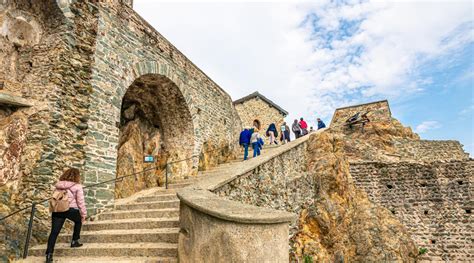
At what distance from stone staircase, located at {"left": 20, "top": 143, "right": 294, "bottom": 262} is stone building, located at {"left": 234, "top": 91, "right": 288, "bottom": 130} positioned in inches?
585

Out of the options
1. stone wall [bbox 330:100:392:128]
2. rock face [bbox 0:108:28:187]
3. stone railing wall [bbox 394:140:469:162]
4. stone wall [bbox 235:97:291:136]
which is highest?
stone wall [bbox 235:97:291:136]

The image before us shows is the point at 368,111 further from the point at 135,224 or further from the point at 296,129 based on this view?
the point at 135,224

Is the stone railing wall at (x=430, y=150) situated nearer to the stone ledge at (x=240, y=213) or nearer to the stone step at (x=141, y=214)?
the stone step at (x=141, y=214)

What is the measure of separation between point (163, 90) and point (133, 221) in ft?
15.4

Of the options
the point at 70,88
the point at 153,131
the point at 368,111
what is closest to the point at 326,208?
the point at 153,131

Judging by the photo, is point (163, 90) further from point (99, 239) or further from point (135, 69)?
point (99, 239)

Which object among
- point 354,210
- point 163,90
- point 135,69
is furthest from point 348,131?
point 135,69

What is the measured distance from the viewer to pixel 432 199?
1060 centimetres

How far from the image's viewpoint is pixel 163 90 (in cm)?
834

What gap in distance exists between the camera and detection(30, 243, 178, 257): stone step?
12.1 ft

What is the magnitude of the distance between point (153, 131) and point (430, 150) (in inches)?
549

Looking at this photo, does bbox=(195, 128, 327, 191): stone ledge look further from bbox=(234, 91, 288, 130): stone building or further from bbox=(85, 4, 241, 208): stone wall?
bbox=(234, 91, 288, 130): stone building

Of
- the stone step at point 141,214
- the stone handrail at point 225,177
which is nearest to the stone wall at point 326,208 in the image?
the stone handrail at point 225,177

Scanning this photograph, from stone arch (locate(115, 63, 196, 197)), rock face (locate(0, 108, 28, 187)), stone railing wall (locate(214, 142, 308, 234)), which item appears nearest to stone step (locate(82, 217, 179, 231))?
stone railing wall (locate(214, 142, 308, 234))
